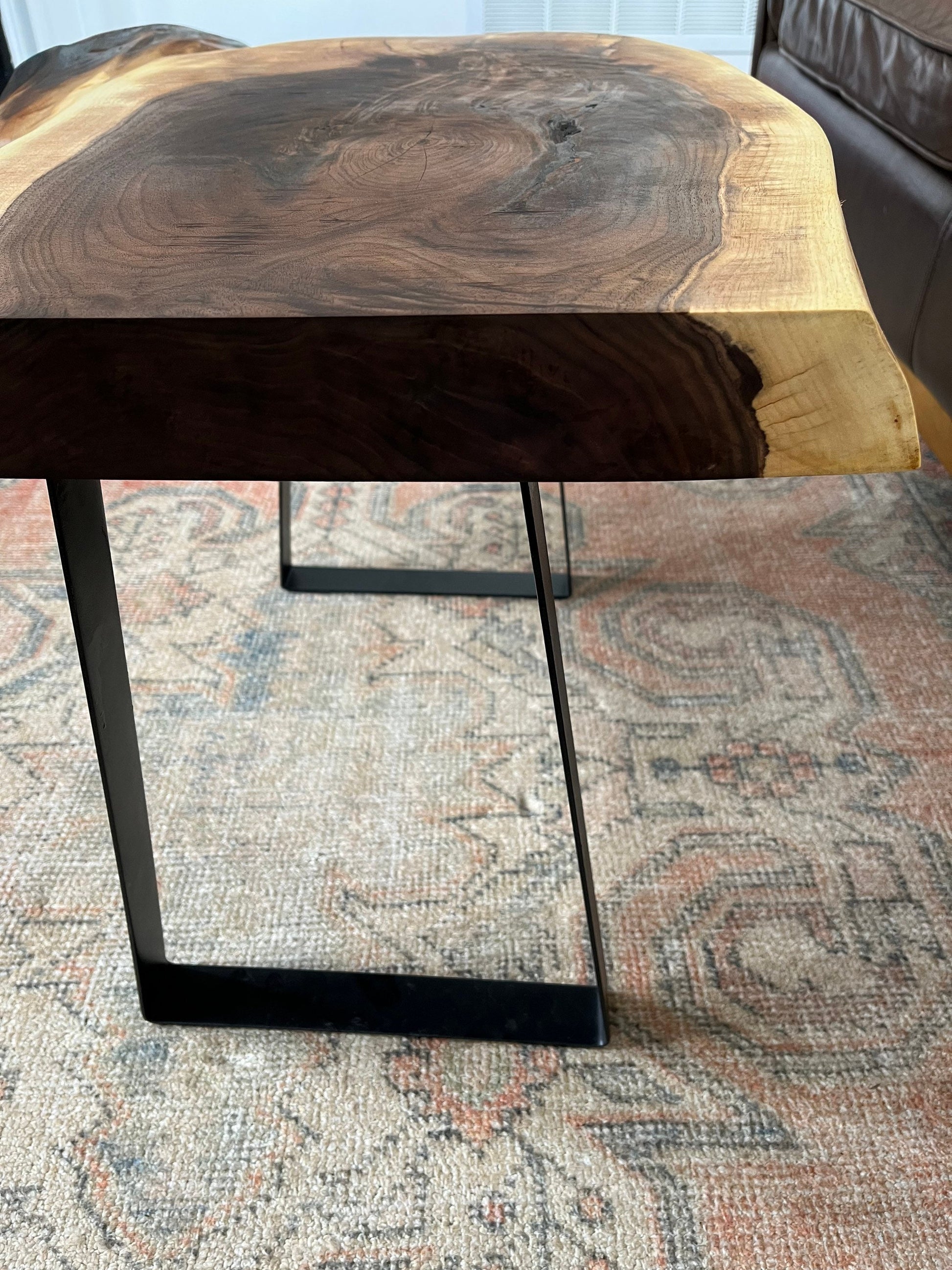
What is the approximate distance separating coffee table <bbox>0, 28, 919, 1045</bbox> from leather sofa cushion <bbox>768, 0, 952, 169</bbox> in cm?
47

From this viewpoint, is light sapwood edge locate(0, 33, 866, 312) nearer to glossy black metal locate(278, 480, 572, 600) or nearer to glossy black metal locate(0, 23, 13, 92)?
glossy black metal locate(278, 480, 572, 600)

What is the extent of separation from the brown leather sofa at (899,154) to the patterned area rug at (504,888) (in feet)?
0.87

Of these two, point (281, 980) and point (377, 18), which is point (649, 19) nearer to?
point (377, 18)

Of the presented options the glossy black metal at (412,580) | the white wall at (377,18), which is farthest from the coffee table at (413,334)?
the white wall at (377,18)

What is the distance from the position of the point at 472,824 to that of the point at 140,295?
56cm

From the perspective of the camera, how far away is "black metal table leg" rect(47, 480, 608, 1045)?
0.69m

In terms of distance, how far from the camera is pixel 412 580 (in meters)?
1.28

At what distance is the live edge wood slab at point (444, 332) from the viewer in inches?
19.1

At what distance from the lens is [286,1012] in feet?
2.57

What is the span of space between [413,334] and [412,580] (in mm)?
792

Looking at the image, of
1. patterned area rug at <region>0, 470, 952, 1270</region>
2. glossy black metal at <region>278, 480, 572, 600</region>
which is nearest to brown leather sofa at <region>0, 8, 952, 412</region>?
patterned area rug at <region>0, 470, 952, 1270</region>

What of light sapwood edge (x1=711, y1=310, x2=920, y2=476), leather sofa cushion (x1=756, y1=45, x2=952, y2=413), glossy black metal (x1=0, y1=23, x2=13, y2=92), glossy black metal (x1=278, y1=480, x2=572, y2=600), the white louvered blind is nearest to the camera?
light sapwood edge (x1=711, y1=310, x2=920, y2=476)

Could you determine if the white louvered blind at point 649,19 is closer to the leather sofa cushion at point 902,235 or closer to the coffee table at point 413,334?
the leather sofa cushion at point 902,235

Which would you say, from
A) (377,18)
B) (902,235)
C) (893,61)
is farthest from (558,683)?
(377,18)
